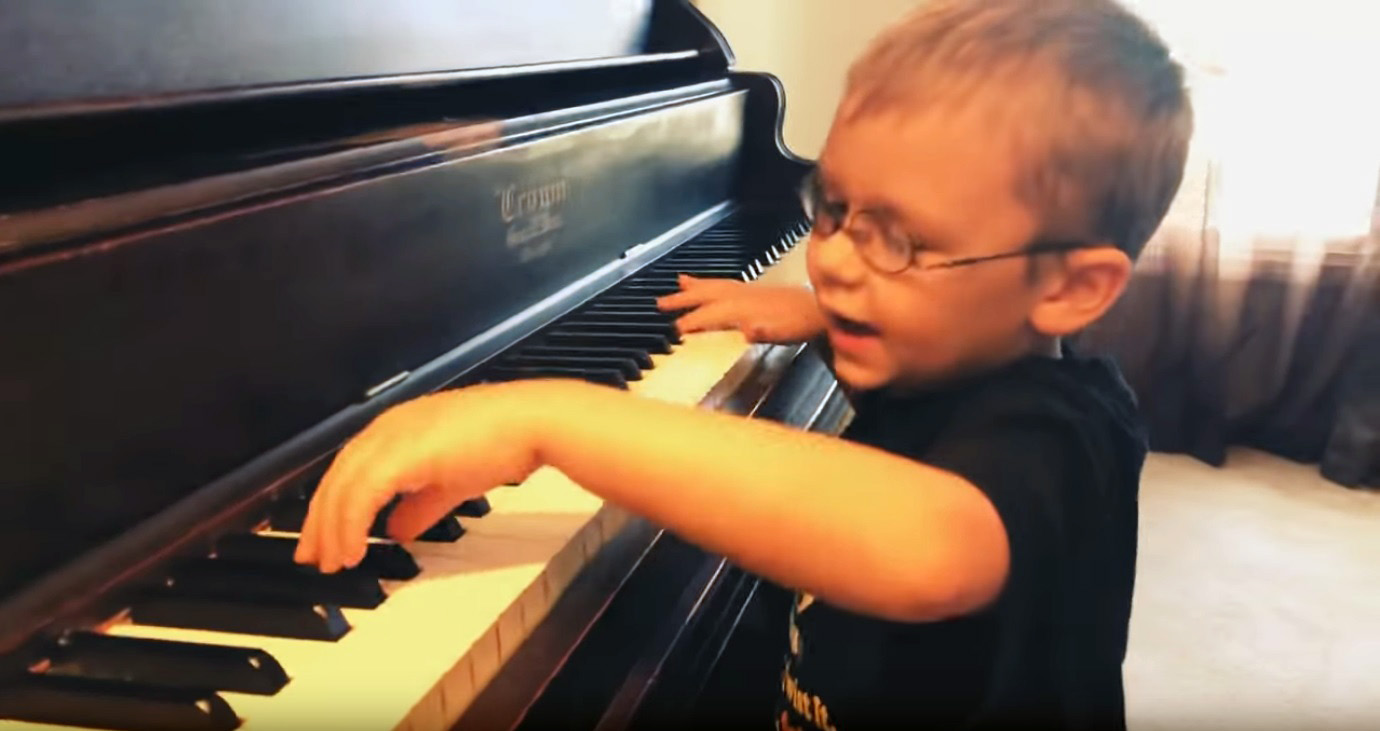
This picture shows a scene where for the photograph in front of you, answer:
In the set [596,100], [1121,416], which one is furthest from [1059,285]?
[596,100]

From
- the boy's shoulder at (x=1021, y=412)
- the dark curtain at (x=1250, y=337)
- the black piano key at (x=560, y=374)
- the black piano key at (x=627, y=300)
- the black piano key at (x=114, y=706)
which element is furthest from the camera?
the dark curtain at (x=1250, y=337)

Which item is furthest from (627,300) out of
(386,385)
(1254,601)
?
(1254,601)

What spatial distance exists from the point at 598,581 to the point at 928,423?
0.82 feet

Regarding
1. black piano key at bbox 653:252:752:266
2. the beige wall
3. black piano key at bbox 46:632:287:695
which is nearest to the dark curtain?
the beige wall

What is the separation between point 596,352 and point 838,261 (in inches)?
13.4

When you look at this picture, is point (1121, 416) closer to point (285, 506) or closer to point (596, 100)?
point (285, 506)

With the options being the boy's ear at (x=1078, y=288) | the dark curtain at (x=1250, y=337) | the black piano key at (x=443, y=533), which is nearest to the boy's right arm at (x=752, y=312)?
the boy's ear at (x=1078, y=288)

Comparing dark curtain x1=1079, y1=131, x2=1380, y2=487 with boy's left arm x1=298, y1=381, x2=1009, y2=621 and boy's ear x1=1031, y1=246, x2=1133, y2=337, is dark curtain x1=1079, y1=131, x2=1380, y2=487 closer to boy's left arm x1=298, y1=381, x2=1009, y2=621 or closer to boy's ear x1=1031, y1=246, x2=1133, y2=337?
boy's ear x1=1031, y1=246, x2=1133, y2=337

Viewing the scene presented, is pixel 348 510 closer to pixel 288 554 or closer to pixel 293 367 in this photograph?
pixel 288 554

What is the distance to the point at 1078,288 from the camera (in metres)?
0.82

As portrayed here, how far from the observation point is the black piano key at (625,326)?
1.19 m

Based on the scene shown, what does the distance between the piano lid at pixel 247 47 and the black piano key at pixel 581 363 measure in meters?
0.24

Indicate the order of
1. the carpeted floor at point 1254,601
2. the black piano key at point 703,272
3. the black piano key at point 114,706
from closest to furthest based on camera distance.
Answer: the black piano key at point 114,706 → the black piano key at point 703,272 → the carpeted floor at point 1254,601

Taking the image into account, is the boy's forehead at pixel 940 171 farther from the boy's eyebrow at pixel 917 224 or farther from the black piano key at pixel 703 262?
the black piano key at pixel 703 262
